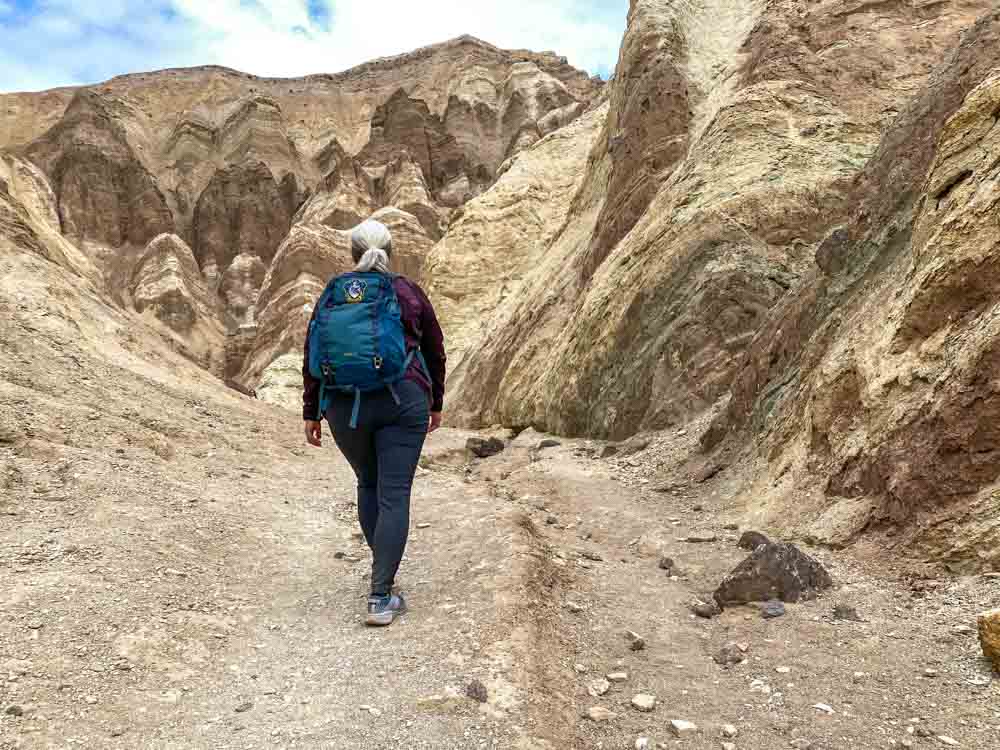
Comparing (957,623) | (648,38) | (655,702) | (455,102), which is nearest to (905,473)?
(957,623)

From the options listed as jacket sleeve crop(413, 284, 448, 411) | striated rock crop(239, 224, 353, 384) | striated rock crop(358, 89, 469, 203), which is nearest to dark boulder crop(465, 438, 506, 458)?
jacket sleeve crop(413, 284, 448, 411)

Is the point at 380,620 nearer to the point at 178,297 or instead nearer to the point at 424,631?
the point at 424,631

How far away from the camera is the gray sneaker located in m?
3.66

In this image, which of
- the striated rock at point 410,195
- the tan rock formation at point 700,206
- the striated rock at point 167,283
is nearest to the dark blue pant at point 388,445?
the tan rock formation at point 700,206

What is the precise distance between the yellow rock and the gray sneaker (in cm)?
244

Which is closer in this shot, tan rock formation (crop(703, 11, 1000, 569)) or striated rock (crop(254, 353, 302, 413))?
tan rock formation (crop(703, 11, 1000, 569))

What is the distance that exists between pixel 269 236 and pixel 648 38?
135 ft

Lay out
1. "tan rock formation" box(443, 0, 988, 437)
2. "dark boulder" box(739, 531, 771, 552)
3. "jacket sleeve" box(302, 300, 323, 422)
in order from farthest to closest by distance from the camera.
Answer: "tan rock formation" box(443, 0, 988, 437)
"dark boulder" box(739, 531, 771, 552)
"jacket sleeve" box(302, 300, 323, 422)

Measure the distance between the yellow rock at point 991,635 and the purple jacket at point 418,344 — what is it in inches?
94.4

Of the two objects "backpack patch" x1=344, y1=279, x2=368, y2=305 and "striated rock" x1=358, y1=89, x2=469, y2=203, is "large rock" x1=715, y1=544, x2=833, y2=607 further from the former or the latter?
"striated rock" x1=358, y1=89, x2=469, y2=203

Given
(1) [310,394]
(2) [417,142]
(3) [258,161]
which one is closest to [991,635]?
(1) [310,394]

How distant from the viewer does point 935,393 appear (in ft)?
14.6

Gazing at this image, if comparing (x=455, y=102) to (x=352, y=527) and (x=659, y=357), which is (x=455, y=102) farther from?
(x=352, y=527)

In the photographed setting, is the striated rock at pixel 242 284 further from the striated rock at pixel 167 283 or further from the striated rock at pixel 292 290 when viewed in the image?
the striated rock at pixel 292 290
